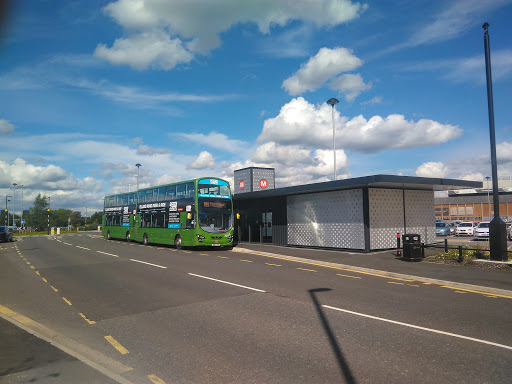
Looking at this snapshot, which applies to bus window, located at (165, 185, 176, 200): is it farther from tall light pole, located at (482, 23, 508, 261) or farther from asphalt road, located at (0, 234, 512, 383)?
tall light pole, located at (482, 23, 508, 261)

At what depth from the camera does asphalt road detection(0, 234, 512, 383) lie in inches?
189

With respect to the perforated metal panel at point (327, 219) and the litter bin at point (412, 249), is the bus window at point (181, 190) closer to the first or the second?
the perforated metal panel at point (327, 219)

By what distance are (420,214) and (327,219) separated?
231 inches

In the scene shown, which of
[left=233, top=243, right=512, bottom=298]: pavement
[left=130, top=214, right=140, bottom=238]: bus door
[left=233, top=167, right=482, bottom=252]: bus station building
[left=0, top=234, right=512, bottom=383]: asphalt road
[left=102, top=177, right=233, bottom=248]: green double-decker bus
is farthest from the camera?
[left=130, top=214, right=140, bottom=238]: bus door

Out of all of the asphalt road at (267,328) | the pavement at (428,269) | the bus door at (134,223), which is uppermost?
the bus door at (134,223)

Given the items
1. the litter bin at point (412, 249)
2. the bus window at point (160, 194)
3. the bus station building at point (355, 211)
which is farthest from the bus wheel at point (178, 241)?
the litter bin at point (412, 249)

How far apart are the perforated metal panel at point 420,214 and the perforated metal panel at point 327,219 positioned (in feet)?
12.3

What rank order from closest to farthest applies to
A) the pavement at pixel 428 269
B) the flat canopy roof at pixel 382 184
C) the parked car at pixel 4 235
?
the pavement at pixel 428 269, the flat canopy roof at pixel 382 184, the parked car at pixel 4 235

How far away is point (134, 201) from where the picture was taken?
3114 centimetres

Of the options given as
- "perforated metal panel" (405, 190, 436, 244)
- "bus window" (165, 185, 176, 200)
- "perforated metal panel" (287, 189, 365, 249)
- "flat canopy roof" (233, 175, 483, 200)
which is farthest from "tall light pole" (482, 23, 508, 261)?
"bus window" (165, 185, 176, 200)

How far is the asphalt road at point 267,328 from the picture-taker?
4801mm

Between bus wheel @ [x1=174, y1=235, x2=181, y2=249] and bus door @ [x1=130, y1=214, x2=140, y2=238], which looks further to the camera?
bus door @ [x1=130, y1=214, x2=140, y2=238]

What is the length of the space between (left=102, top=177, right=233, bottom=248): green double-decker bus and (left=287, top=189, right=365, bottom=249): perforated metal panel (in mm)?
4273

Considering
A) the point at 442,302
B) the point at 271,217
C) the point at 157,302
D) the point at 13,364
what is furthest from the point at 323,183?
the point at 13,364
